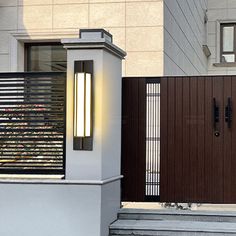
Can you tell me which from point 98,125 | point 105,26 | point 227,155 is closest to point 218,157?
point 227,155

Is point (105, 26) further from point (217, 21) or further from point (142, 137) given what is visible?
point (217, 21)

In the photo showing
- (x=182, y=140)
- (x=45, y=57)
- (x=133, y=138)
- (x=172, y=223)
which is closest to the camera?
(x=172, y=223)

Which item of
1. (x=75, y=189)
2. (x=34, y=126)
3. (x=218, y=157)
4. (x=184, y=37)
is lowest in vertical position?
(x=75, y=189)

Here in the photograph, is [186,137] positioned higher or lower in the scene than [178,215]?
higher

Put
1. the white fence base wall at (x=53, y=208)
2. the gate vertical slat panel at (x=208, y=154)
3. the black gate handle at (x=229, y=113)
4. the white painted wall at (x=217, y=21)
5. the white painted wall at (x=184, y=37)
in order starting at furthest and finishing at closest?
the white painted wall at (x=217, y=21)
the white painted wall at (x=184, y=37)
the gate vertical slat panel at (x=208, y=154)
the black gate handle at (x=229, y=113)
the white fence base wall at (x=53, y=208)

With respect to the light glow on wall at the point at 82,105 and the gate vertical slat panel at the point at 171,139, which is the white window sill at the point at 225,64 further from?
the light glow on wall at the point at 82,105

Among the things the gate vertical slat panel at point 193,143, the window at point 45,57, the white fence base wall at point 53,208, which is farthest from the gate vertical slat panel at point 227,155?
the window at point 45,57

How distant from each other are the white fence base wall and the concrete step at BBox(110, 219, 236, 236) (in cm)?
23

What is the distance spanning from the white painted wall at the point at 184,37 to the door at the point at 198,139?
11.2 feet

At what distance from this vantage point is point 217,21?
71.5 ft

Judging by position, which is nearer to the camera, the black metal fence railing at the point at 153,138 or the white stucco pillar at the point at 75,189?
the white stucco pillar at the point at 75,189

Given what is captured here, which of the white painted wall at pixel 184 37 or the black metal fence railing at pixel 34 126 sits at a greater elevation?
the white painted wall at pixel 184 37

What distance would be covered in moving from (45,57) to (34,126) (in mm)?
4697

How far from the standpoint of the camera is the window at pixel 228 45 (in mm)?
21531
